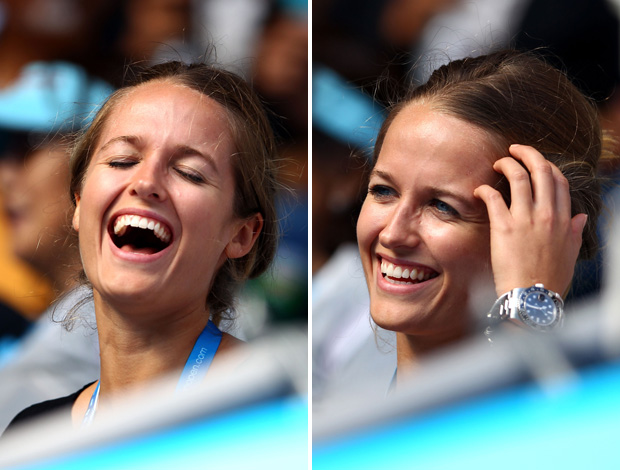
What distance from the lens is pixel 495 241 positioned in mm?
2232

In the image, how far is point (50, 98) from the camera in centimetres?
252

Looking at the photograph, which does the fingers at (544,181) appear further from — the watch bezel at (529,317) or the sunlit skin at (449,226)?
the watch bezel at (529,317)

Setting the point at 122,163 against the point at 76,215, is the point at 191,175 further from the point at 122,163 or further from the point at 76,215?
the point at 76,215

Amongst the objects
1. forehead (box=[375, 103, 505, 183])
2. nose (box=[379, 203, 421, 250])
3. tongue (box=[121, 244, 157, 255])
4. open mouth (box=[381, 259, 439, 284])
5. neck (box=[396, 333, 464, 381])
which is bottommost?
neck (box=[396, 333, 464, 381])

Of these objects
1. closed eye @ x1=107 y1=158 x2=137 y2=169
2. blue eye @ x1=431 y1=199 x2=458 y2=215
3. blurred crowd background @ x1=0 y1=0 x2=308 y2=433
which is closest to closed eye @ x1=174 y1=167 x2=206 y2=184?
closed eye @ x1=107 y1=158 x2=137 y2=169

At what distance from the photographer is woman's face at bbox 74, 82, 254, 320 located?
2344mm

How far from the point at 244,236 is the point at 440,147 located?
24.1 inches

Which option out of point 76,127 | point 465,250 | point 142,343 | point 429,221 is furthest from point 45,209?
point 465,250

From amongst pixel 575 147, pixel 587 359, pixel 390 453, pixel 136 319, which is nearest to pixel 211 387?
pixel 136 319

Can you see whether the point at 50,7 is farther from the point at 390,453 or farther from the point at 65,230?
the point at 390,453

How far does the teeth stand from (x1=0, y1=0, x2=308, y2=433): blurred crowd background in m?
0.26

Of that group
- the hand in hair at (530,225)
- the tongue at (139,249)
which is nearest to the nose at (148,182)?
the tongue at (139,249)

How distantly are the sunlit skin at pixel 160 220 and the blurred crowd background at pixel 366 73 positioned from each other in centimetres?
26

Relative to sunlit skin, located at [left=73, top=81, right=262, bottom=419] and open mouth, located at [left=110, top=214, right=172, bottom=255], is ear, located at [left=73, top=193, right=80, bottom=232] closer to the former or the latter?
sunlit skin, located at [left=73, top=81, right=262, bottom=419]
